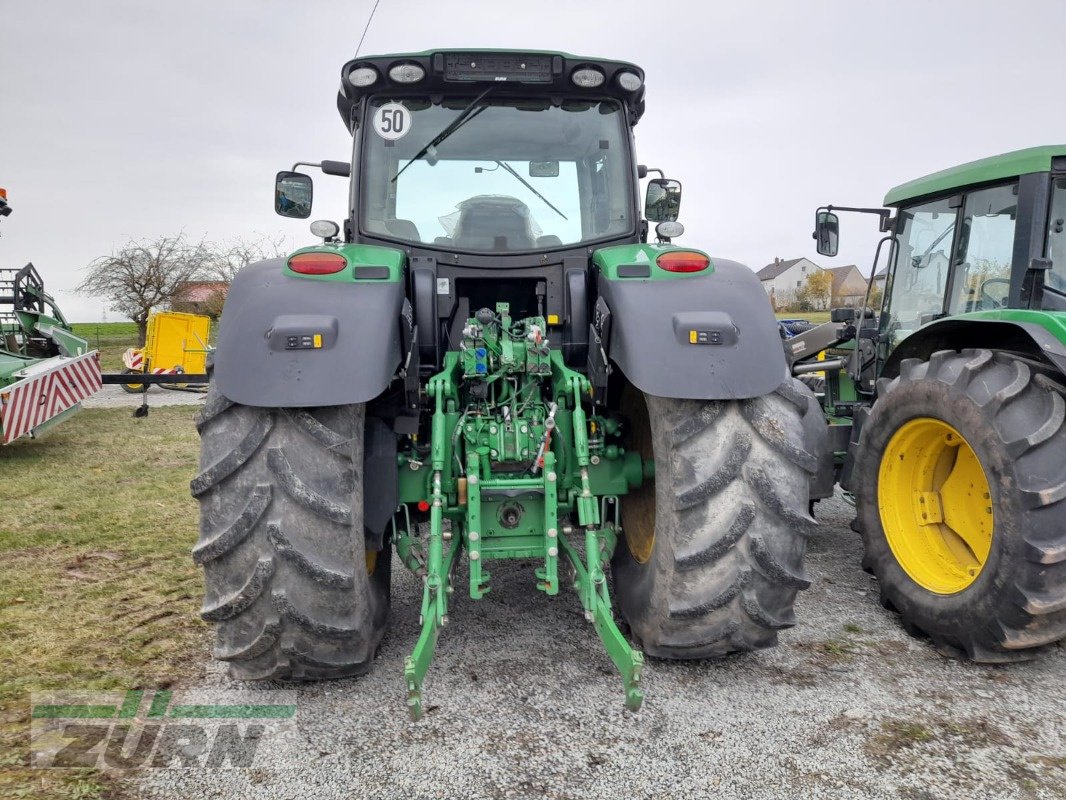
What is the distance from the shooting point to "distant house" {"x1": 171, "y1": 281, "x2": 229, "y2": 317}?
72.9ft

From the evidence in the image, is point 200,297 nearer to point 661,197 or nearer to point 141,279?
point 141,279

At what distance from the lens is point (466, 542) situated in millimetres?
2777

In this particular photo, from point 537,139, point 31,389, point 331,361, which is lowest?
point 31,389

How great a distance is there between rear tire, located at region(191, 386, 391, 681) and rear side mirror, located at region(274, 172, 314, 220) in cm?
143

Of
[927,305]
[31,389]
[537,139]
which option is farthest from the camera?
[31,389]

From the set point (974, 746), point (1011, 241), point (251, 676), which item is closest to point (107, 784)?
point (251, 676)

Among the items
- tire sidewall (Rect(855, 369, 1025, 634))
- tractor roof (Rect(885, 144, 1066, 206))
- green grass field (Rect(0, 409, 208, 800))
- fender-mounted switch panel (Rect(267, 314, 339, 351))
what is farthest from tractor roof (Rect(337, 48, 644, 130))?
green grass field (Rect(0, 409, 208, 800))

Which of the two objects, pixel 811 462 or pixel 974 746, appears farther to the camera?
pixel 811 462

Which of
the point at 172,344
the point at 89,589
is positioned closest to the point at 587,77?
the point at 89,589

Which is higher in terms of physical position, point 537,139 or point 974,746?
point 537,139

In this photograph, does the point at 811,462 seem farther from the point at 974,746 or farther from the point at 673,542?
the point at 974,746

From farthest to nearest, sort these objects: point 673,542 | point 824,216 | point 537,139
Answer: point 824,216, point 537,139, point 673,542

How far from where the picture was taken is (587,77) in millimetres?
3127

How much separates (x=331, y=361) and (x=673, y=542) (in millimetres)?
1239
